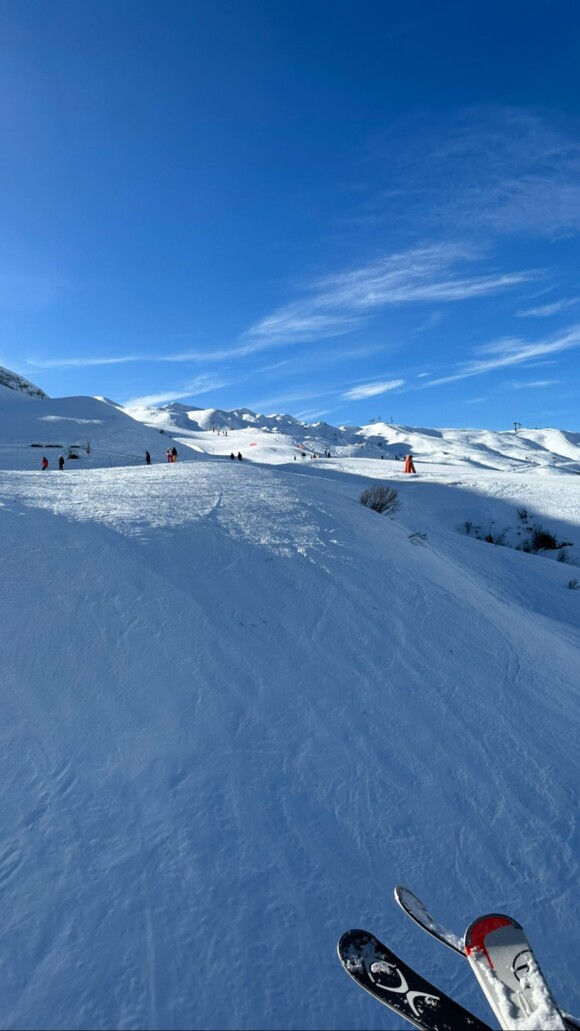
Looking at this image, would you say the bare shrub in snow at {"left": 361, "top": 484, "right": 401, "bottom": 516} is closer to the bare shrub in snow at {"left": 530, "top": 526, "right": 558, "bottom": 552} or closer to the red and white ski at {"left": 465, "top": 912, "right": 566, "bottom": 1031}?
the bare shrub in snow at {"left": 530, "top": 526, "right": 558, "bottom": 552}

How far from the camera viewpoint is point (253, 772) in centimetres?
277

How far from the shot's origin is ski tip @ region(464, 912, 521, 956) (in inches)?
78.7

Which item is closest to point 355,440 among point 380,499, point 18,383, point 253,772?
point 18,383

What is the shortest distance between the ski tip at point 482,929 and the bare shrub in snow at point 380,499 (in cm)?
820

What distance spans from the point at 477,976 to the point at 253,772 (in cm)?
122

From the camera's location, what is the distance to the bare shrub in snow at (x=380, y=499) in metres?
10.2

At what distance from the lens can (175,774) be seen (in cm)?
271

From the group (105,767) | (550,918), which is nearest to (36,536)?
(105,767)

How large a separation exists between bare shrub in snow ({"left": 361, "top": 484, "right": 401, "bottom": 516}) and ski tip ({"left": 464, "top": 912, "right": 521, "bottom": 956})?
26.9ft

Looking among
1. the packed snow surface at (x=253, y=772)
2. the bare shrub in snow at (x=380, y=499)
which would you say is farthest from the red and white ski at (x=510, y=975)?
the bare shrub in snow at (x=380, y=499)

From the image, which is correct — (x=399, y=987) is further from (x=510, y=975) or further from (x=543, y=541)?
(x=543, y=541)

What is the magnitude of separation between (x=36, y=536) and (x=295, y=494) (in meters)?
3.89

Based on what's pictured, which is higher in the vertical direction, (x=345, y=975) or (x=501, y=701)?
(x=501, y=701)

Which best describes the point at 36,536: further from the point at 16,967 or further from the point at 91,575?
the point at 16,967
